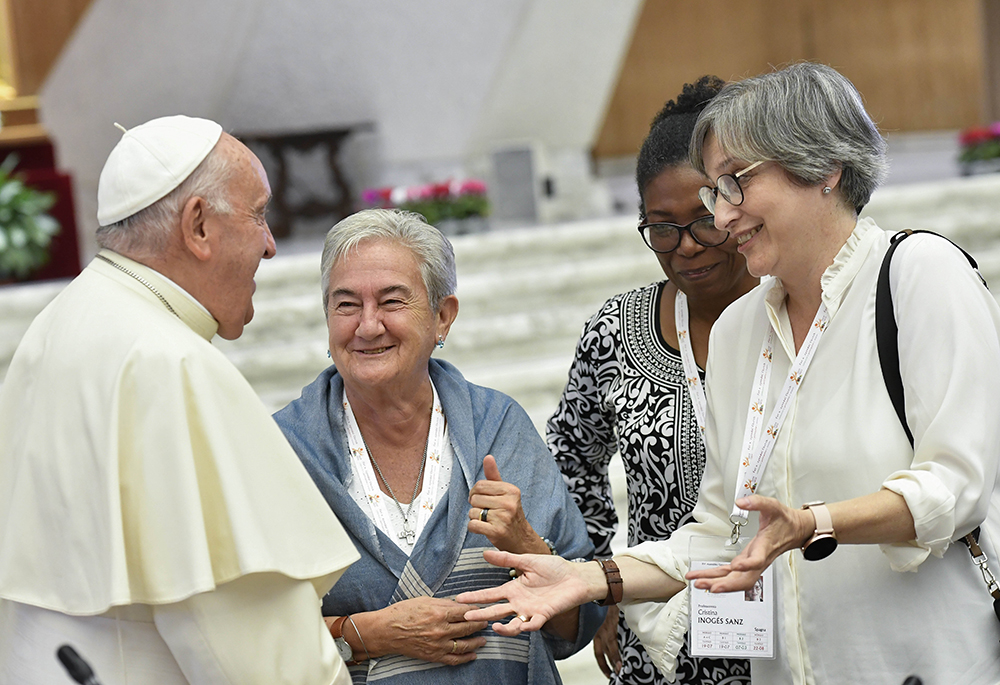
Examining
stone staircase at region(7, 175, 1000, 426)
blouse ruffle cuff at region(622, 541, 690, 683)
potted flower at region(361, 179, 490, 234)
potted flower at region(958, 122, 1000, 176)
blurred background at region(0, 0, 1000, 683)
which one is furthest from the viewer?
potted flower at region(958, 122, 1000, 176)


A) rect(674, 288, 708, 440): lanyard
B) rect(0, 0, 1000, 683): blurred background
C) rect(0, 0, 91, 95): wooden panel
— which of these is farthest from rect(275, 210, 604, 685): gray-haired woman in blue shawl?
rect(0, 0, 91, 95): wooden panel

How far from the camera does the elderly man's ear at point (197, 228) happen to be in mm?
1622

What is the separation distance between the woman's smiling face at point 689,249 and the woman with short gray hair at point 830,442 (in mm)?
338

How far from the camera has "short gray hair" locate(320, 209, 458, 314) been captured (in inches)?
85.1

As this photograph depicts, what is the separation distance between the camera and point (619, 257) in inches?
250

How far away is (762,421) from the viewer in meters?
1.83

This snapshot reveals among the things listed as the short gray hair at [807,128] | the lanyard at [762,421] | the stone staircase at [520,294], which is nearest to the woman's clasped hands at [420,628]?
the lanyard at [762,421]

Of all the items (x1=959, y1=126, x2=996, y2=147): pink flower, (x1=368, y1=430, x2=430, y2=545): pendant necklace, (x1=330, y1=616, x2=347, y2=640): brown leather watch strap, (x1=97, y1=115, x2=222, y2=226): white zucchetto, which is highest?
(x1=97, y1=115, x2=222, y2=226): white zucchetto

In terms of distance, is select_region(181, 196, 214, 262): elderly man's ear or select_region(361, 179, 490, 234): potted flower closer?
select_region(181, 196, 214, 262): elderly man's ear

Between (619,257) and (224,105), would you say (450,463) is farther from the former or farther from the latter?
(224,105)

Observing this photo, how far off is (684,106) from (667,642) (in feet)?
3.77

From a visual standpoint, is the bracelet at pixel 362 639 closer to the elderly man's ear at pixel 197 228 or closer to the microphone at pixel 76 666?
the microphone at pixel 76 666

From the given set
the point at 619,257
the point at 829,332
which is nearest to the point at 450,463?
the point at 829,332

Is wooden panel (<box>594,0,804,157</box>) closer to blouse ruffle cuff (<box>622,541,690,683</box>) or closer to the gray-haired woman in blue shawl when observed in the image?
the gray-haired woman in blue shawl
